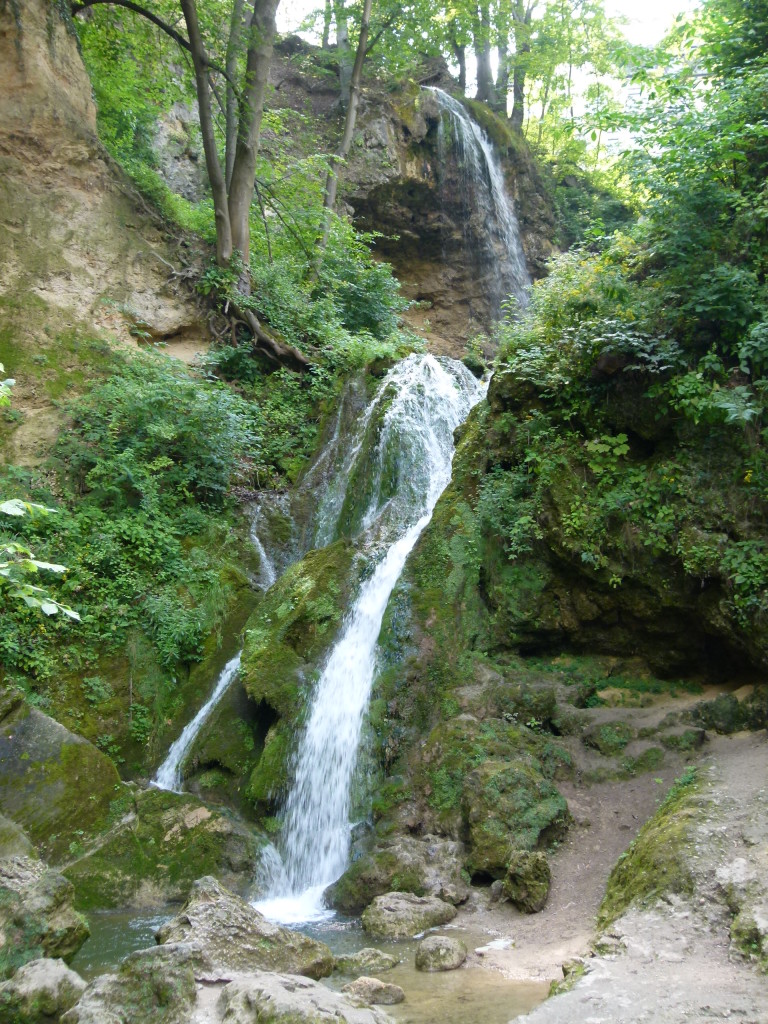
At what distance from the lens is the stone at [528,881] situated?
5504mm

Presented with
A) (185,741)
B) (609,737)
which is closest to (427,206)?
(185,741)

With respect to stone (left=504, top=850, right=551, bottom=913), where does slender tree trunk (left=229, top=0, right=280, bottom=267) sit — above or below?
above

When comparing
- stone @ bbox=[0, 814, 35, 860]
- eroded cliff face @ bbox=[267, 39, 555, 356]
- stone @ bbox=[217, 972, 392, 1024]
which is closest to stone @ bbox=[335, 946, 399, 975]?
stone @ bbox=[217, 972, 392, 1024]

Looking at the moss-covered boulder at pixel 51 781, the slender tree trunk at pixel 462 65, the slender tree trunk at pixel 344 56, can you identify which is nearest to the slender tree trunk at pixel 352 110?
the slender tree trunk at pixel 344 56

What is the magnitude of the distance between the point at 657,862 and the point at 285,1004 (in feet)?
8.27

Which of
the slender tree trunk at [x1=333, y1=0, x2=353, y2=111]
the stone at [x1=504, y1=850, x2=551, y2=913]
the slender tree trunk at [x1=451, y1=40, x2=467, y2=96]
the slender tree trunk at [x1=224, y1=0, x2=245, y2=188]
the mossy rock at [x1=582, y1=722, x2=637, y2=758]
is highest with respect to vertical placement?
the slender tree trunk at [x1=451, y1=40, x2=467, y2=96]

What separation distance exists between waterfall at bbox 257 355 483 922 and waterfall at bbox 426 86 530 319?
324 inches

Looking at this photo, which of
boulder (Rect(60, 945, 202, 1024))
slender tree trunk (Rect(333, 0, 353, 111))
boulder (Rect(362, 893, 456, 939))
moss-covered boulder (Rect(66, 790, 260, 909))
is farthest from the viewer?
slender tree trunk (Rect(333, 0, 353, 111))

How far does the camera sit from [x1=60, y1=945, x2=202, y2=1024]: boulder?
3.62 meters

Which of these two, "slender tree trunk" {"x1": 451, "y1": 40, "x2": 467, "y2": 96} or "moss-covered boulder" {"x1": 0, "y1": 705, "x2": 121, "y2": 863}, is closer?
"moss-covered boulder" {"x1": 0, "y1": 705, "x2": 121, "y2": 863}

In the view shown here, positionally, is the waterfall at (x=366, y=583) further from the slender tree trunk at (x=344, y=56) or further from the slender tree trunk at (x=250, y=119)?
the slender tree trunk at (x=344, y=56)

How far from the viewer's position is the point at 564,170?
23344mm

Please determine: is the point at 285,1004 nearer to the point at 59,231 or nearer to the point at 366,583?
the point at 366,583

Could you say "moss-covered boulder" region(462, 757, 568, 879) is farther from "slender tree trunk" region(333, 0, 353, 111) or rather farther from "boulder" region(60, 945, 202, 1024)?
"slender tree trunk" region(333, 0, 353, 111)
